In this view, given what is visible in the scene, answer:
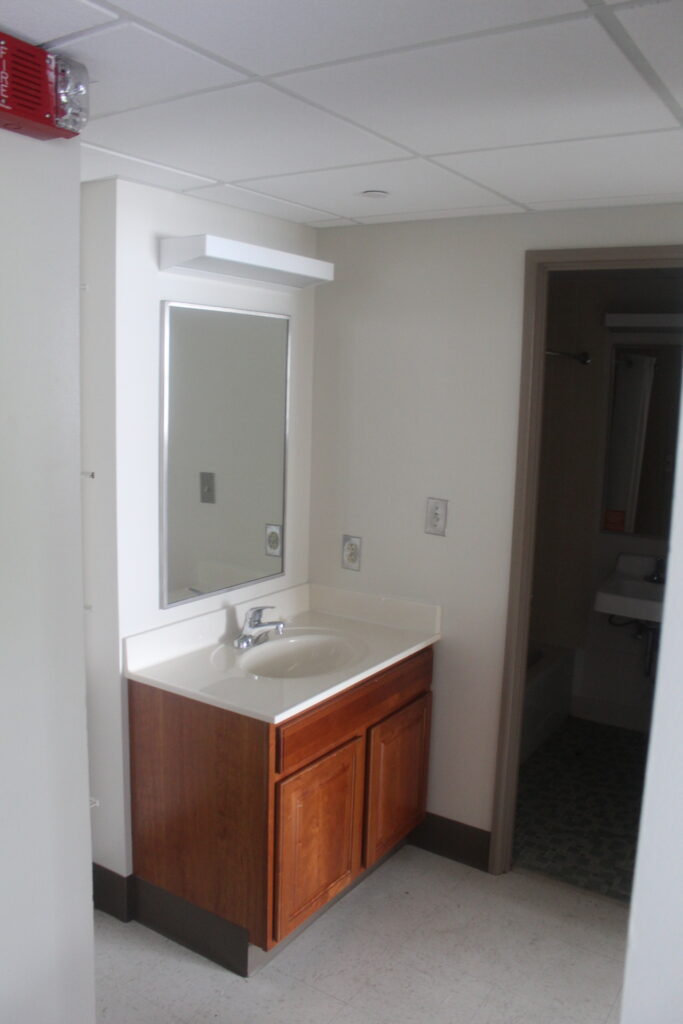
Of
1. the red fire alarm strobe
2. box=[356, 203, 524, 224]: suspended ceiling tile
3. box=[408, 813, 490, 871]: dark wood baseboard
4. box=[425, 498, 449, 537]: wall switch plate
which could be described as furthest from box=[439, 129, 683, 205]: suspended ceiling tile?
box=[408, 813, 490, 871]: dark wood baseboard

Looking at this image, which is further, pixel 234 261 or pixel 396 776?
pixel 396 776

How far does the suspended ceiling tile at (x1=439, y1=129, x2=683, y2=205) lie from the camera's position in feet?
6.13

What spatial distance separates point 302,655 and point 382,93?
1.89 metres

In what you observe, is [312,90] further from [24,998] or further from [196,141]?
[24,998]

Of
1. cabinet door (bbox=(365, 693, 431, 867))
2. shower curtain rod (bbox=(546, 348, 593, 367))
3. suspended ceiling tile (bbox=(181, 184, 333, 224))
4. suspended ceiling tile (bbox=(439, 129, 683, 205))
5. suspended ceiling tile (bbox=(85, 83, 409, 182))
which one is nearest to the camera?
suspended ceiling tile (bbox=(85, 83, 409, 182))

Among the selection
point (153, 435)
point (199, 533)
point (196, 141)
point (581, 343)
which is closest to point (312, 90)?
point (196, 141)

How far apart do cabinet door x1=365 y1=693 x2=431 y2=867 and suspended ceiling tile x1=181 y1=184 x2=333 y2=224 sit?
168cm

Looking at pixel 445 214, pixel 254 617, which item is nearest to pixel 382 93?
pixel 445 214

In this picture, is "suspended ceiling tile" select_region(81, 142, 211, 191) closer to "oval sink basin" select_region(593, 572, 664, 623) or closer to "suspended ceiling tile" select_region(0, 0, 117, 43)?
"suspended ceiling tile" select_region(0, 0, 117, 43)

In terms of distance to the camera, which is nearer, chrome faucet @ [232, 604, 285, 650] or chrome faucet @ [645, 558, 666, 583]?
chrome faucet @ [232, 604, 285, 650]

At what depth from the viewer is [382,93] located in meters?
1.55

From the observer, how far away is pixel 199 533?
2.78 m

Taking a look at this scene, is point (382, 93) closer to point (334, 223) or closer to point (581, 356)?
point (334, 223)

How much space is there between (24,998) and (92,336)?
5.46 feet
